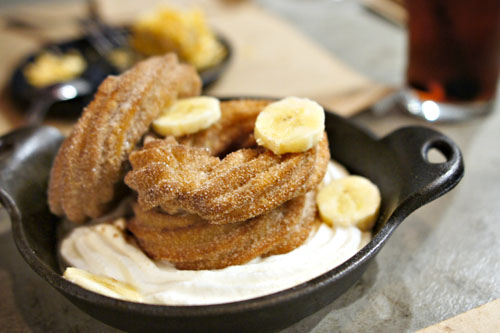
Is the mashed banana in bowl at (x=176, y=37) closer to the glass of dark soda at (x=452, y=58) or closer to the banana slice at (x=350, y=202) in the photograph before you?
the glass of dark soda at (x=452, y=58)

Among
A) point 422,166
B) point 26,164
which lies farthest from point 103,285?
point 422,166

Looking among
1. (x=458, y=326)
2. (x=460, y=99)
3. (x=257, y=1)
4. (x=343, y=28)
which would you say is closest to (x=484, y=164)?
(x=460, y=99)

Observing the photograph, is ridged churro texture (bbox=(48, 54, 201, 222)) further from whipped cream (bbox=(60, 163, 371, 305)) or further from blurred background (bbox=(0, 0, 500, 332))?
blurred background (bbox=(0, 0, 500, 332))

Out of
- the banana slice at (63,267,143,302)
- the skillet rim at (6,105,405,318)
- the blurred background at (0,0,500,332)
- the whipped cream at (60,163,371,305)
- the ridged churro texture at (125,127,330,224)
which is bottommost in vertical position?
the blurred background at (0,0,500,332)

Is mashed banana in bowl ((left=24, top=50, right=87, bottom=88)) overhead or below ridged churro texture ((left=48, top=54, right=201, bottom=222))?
below

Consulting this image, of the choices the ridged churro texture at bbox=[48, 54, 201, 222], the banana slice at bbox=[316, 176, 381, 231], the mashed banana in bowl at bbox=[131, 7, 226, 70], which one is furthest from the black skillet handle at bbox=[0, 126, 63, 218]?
the mashed banana in bowl at bbox=[131, 7, 226, 70]

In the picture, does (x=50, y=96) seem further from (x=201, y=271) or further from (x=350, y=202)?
(x=350, y=202)
